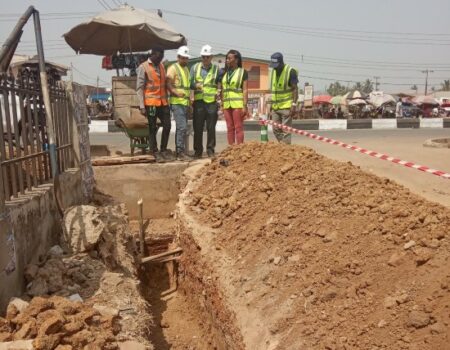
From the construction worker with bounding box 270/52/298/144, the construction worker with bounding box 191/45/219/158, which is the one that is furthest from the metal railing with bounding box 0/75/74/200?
the construction worker with bounding box 270/52/298/144

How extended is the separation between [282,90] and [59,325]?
5.89 meters

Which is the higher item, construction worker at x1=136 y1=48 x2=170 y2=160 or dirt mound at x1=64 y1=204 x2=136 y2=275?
construction worker at x1=136 y1=48 x2=170 y2=160

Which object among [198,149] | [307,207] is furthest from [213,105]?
[307,207]

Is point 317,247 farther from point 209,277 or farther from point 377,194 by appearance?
point 209,277

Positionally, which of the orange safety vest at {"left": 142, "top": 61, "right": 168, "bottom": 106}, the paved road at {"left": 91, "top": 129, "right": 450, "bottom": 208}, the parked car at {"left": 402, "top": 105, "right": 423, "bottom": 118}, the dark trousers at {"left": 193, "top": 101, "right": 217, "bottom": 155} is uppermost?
the orange safety vest at {"left": 142, "top": 61, "right": 168, "bottom": 106}

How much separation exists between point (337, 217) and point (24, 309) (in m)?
2.79

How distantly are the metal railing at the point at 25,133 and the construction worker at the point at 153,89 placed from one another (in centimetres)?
198

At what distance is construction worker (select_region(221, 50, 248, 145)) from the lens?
7590mm

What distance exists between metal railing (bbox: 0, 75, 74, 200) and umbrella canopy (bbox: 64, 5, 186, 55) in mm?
3085

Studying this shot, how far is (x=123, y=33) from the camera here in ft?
29.1

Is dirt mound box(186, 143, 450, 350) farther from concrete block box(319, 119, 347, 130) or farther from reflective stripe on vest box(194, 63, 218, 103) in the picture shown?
concrete block box(319, 119, 347, 130)

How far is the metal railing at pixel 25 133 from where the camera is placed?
360cm

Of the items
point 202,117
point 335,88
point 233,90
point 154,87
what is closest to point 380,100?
point 233,90

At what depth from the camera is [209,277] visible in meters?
4.78
